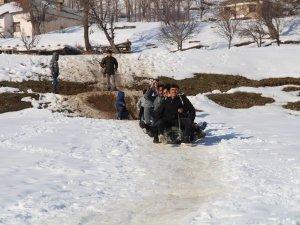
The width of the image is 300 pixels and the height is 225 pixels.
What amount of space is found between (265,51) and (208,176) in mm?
24312

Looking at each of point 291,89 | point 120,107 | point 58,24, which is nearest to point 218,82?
point 291,89

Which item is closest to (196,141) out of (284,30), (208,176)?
(208,176)

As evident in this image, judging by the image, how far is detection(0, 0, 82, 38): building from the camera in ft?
246

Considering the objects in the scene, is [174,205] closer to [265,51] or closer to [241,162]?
[241,162]

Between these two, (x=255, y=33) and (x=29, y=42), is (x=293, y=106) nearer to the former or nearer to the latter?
(x=255, y=33)

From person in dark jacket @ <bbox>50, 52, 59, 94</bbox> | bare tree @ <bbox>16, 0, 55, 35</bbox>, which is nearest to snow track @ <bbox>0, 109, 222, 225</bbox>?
person in dark jacket @ <bbox>50, 52, 59, 94</bbox>

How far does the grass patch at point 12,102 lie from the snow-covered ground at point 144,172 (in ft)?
3.82

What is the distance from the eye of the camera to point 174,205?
705cm

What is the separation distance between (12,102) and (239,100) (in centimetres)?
974

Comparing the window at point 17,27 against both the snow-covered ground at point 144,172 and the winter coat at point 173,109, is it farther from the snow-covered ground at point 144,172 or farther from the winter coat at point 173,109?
the winter coat at point 173,109

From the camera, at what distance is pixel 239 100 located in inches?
868

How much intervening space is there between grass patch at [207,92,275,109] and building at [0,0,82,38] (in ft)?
184

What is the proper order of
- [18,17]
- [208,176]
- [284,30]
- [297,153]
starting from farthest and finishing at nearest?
[18,17] → [284,30] → [297,153] → [208,176]

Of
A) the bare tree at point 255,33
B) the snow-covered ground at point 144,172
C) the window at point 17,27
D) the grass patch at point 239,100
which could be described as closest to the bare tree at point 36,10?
the window at point 17,27
